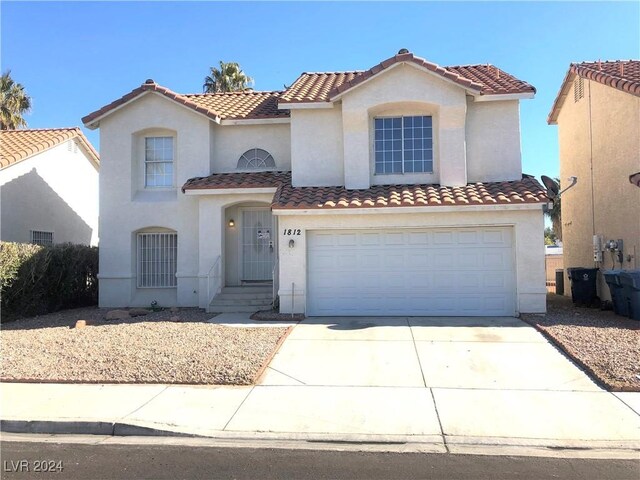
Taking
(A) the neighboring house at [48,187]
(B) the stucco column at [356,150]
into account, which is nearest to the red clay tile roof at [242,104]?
(B) the stucco column at [356,150]

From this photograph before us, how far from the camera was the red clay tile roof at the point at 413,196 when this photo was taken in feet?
37.5

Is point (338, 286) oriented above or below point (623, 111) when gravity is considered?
below

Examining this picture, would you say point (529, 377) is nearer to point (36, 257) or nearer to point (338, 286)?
point (338, 286)

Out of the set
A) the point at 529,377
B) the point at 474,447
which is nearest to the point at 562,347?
the point at 529,377

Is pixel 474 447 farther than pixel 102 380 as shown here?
No

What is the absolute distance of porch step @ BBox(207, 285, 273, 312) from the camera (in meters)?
12.8

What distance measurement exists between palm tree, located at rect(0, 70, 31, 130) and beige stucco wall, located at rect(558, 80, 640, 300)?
87.8 feet

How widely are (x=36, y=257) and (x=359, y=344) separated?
9.16 meters

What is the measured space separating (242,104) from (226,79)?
1665 centimetres

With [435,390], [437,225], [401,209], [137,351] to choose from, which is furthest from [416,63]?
[137,351]

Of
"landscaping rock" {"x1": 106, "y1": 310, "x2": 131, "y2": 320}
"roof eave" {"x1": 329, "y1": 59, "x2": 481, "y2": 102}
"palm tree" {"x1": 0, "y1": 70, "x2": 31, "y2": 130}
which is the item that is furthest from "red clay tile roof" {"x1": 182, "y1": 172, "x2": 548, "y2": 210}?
"palm tree" {"x1": 0, "y1": 70, "x2": 31, "y2": 130}

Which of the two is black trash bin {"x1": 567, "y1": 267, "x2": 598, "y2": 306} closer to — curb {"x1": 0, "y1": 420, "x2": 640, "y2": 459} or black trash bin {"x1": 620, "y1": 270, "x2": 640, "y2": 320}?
black trash bin {"x1": 620, "y1": 270, "x2": 640, "y2": 320}

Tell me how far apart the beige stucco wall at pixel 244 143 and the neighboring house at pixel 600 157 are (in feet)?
30.7

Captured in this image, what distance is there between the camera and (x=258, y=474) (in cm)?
451
